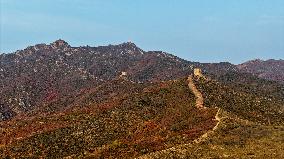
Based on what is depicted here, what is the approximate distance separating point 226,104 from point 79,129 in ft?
111

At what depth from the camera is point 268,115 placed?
4828 inches

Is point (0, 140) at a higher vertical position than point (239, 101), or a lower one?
lower

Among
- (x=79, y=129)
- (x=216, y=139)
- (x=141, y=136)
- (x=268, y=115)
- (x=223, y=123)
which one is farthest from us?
(x=268, y=115)

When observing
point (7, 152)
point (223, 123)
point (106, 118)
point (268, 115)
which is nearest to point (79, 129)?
point (106, 118)

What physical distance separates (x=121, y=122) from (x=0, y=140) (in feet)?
91.7

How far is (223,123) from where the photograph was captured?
97500 millimetres

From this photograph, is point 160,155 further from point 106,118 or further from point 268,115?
point 268,115

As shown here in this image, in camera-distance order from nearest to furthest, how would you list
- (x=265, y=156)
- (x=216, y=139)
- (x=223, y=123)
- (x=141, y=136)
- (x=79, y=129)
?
1. (x=265, y=156)
2. (x=216, y=139)
3. (x=223, y=123)
4. (x=141, y=136)
5. (x=79, y=129)

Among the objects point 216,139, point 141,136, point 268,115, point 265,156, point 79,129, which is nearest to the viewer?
point 265,156

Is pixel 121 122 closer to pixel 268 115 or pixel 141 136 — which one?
pixel 141 136

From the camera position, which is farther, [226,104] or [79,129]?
[226,104]

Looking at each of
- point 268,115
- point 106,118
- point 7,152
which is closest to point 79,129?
point 106,118

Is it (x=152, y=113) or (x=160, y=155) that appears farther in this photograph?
(x=152, y=113)

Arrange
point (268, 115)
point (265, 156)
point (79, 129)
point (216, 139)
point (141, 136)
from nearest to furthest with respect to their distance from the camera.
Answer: point (265, 156), point (216, 139), point (141, 136), point (79, 129), point (268, 115)
